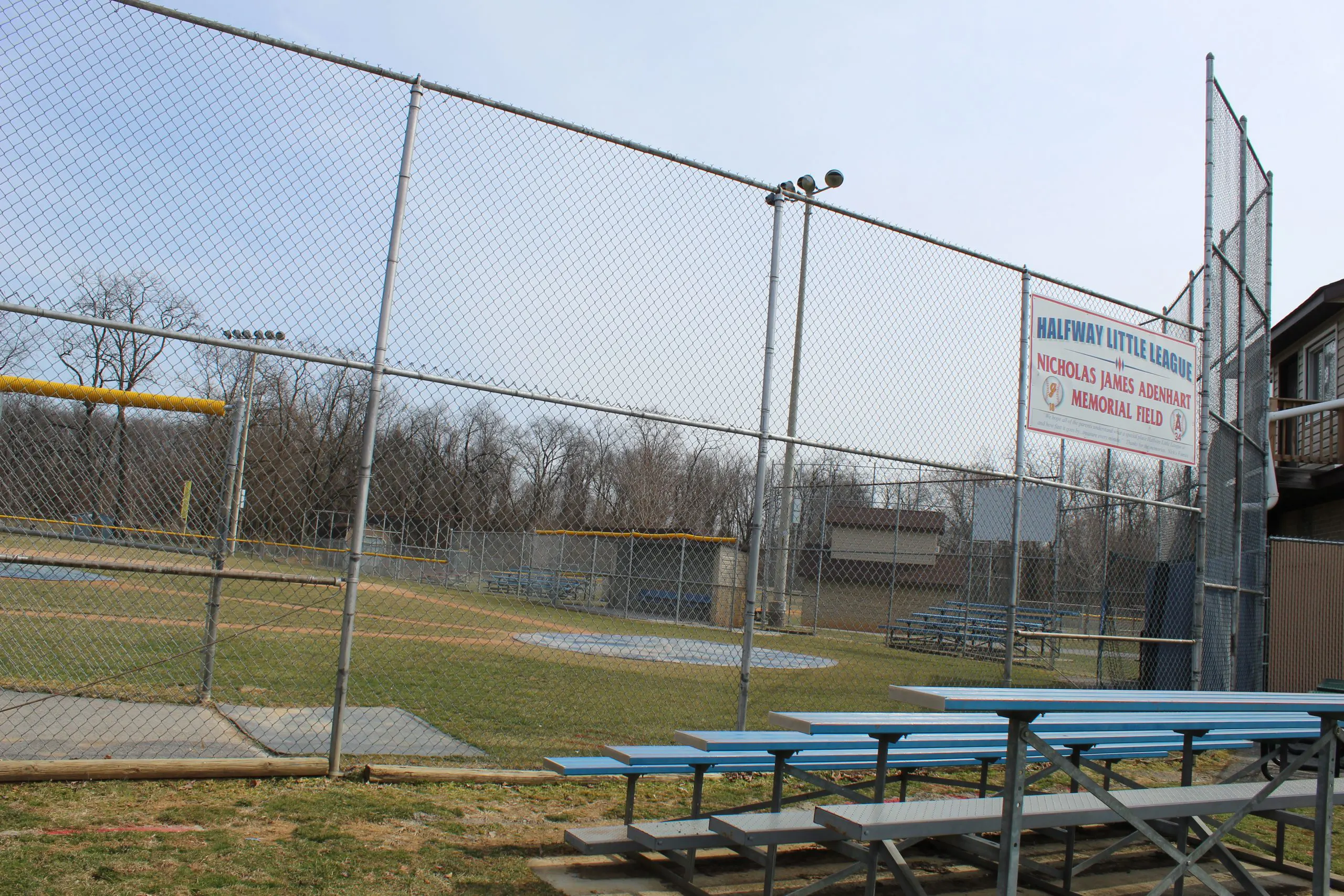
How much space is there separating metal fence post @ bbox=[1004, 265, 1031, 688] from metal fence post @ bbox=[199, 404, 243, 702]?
5.19 m

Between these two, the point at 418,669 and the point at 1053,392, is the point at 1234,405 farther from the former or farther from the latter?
the point at 418,669

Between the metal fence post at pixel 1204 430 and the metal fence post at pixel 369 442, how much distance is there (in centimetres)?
694

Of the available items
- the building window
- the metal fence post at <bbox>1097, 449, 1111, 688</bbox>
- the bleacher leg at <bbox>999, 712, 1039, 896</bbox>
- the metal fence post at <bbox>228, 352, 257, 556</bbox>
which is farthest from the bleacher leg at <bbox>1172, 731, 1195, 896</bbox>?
the building window

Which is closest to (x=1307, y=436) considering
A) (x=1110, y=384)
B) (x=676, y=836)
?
(x=1110, y=384)

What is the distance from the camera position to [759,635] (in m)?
19.1

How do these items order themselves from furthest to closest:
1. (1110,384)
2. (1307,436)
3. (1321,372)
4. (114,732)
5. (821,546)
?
(1321,372) → (1307,436) → (821,546) → (1110,384) → (114,732)

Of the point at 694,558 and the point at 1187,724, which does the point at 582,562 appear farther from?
the point at 1187,724

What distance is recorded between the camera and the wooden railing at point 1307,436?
18.8 m

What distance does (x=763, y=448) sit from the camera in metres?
5.94

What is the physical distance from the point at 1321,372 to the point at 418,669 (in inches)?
785

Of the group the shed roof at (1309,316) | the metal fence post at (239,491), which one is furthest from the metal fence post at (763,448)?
the shed roof at (1309,316)

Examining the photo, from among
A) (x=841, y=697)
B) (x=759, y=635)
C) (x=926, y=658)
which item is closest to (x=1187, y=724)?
(x=841, y=697)

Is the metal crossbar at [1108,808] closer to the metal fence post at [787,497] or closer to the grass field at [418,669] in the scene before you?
the grass field at [418,669]

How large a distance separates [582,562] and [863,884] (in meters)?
19.3
